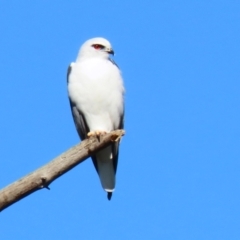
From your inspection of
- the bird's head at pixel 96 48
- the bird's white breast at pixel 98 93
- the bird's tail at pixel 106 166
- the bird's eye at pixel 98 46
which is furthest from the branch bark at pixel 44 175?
the bird's eye at pixel 98 46

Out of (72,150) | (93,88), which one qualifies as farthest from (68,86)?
(72,150)

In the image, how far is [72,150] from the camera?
5496 millimetres

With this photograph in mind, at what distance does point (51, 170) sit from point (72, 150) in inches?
17.1

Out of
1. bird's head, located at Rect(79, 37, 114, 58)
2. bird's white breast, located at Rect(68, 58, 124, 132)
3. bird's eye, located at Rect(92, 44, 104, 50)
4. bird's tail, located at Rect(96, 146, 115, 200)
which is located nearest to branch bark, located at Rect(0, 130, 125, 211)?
bird's white breast, located at Rect(68, 58, 124, 132)

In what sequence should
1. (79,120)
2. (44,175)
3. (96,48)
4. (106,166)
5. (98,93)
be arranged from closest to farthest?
1. (44,175)
2. (98,93)
3. (79,120)
4. (106,166)
5. (96,48)

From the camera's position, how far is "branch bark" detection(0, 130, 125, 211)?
15.9 feet

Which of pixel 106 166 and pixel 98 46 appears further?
pixel 98 46

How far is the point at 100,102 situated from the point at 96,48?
1.02 m

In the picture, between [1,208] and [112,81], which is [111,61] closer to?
[112,81]

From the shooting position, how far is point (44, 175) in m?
5.02

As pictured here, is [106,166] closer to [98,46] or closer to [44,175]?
[98,46]

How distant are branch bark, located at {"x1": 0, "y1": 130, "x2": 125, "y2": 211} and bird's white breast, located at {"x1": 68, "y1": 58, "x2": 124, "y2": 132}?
220cm

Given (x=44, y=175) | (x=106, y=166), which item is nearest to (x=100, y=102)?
(x=106, y=166)

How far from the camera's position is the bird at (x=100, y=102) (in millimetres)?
7906
